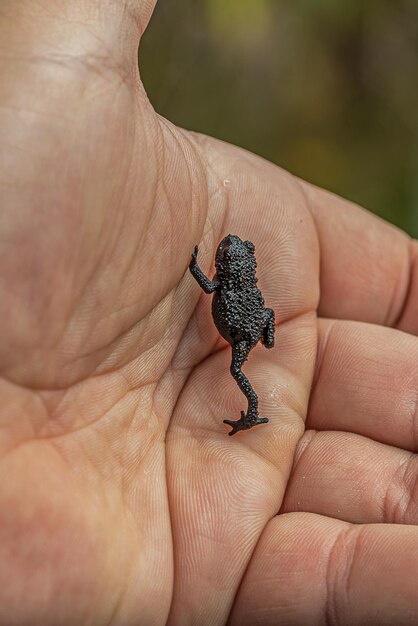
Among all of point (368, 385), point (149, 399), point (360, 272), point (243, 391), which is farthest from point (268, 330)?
point (360, 272)

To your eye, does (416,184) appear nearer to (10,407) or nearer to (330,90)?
(330,90)

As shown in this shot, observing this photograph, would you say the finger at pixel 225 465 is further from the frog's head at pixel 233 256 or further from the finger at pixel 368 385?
the frog's head at pixel 233 256

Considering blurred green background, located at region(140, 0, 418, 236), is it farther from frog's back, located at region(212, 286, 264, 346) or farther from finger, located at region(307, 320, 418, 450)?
frog's back, located at region(212, 286, 264, 346)

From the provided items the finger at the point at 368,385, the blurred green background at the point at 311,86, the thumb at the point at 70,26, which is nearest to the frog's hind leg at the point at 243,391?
the finger at the point at 368,385

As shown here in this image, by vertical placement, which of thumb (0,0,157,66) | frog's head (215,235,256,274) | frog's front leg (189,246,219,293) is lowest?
frog's front leg (189,246,219,293)

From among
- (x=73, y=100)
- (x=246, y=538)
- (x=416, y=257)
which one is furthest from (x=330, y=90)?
(x=246, y=538)

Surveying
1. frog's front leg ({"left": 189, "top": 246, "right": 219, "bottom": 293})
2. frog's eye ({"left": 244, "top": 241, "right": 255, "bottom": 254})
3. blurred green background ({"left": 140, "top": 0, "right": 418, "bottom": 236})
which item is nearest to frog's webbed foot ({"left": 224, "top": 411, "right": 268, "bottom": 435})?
frog's front leg ({"left": 189, "top": 246, "right": 219, "bottom": 293})
